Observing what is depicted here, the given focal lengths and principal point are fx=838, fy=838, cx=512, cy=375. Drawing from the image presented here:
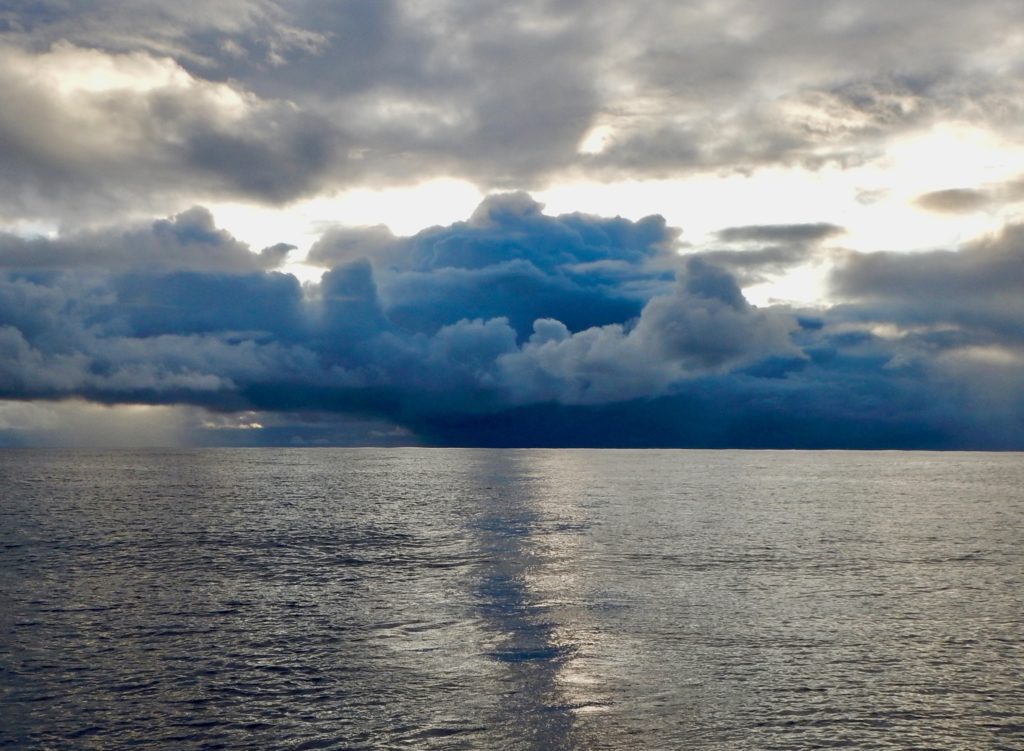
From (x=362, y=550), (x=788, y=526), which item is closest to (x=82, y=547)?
(x=362, y=550)

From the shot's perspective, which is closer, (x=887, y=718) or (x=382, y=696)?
(x=887, y=718)

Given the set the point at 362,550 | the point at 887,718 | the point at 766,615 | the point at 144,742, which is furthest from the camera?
the point at 362,550

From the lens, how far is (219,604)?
153ft

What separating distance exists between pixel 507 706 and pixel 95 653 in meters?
19.0

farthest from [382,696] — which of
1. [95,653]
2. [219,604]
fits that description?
[219,604]

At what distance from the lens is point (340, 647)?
1435 inches

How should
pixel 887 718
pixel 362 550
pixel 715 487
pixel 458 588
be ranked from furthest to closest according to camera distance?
pixel 715 487
pixel 362 550
pixel 458 588
pixel 887 718

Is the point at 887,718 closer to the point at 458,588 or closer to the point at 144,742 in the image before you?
the point at 144,742

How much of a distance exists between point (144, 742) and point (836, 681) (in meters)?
23.9

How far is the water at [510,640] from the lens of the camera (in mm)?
26422

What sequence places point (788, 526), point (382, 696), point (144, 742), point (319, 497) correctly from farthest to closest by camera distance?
point (319, 497), point (788, 526), point (382, 696), point (144, 742)

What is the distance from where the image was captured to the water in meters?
26.4

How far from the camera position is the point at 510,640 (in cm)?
3738

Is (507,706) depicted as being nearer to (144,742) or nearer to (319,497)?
(144,742)
